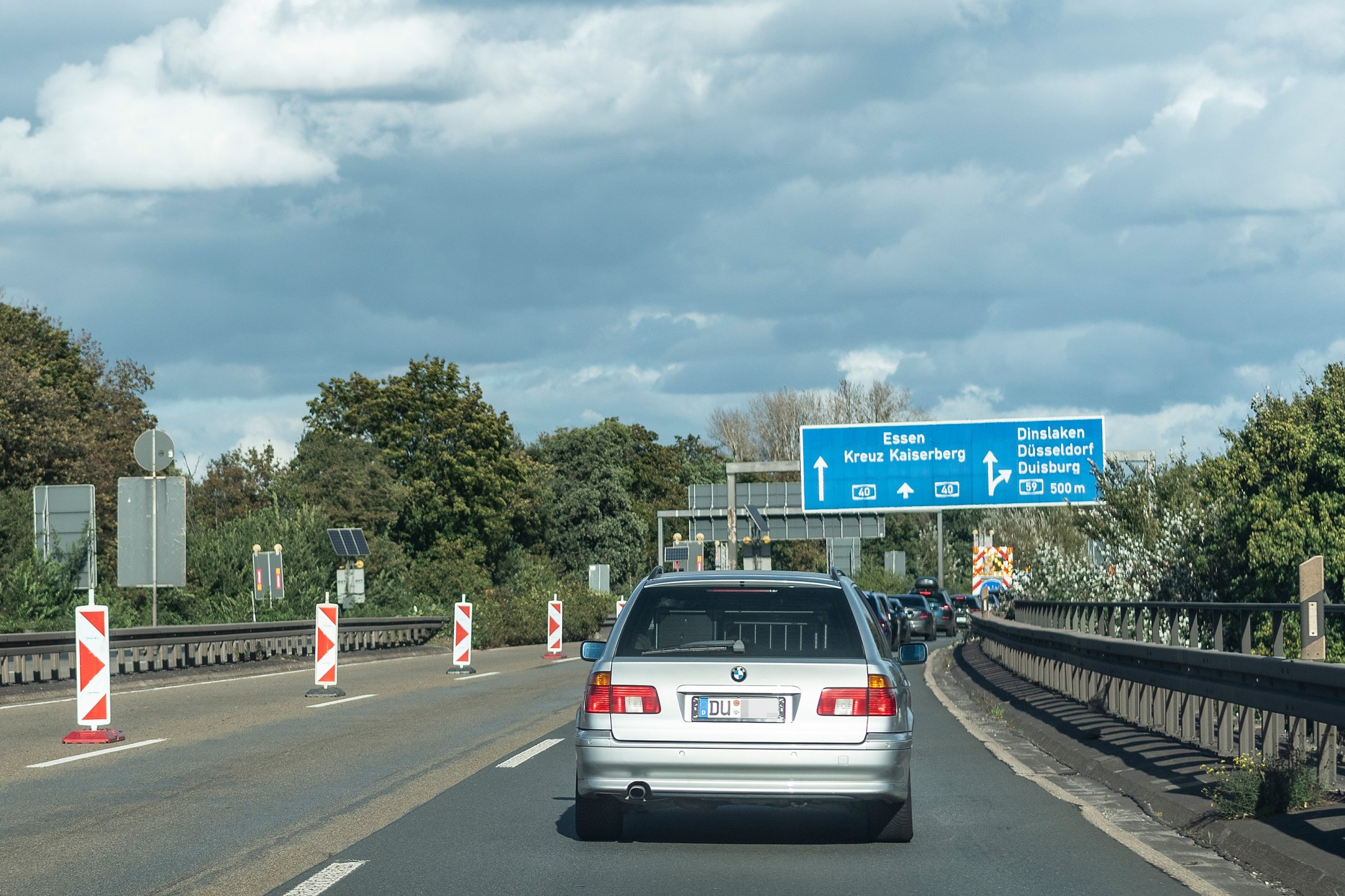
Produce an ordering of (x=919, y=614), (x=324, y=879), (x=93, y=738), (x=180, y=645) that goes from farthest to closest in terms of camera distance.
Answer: (x=919, y=614), (x=180, y=645), (x=93, y=738), (x=324, y=879)

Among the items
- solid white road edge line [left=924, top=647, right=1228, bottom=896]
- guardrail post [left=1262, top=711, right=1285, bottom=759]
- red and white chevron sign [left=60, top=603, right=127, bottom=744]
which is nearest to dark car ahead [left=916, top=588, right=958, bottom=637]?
solid white road edge line [left=924, top=647, right=1228, bottom=896]

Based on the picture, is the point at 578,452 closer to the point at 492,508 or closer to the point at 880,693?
the point at 492,508

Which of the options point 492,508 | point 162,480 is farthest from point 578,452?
point 162,480

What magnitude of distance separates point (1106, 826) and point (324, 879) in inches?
180

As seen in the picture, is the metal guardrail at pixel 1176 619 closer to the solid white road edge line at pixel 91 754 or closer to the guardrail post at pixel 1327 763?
the guardrail post at pixel 1327 763

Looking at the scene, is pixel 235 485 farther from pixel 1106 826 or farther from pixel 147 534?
pixel 1106 826

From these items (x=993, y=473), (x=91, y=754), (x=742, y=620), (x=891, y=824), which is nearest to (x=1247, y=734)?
(x=891, y=824)

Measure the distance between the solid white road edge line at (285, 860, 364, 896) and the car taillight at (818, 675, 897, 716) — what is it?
247 cm

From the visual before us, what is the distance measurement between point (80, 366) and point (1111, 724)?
5877cm

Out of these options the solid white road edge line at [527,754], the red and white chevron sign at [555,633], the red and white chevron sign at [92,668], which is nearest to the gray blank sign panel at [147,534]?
the red and white chevron sign at [555,633]

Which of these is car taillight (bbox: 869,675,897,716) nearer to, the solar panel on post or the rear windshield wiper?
the rear windshield wiper

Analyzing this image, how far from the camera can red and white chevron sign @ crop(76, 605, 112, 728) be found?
Answer: 14734 mm

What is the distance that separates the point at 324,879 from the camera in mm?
7543

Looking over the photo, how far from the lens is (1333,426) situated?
2666 centimetres
